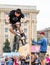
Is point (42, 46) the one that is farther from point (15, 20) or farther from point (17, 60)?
point (17, 60)

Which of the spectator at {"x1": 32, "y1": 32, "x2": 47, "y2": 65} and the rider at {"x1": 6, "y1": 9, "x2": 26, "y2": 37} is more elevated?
the rider at {"x1": 6, "y1": 9, "x2": 26, "y2": 37}

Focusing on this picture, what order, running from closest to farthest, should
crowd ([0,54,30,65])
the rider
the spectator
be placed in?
the spectator, the rider, crowd ([0,54,30,65])

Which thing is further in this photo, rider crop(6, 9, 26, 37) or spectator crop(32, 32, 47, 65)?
rider crop(6, 9, 26, 37)

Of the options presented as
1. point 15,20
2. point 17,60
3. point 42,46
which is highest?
point 15,20

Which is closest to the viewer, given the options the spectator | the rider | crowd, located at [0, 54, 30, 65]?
the spectator

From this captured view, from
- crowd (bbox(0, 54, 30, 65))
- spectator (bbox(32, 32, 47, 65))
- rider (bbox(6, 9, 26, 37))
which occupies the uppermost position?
rider (bbox(6, 9, 26, 37))

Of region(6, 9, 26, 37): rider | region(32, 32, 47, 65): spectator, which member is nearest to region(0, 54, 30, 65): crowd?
region(6, 9, 26, 37): rider

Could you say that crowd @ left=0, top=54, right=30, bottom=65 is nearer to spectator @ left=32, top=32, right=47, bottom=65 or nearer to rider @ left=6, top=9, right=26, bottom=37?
rider @ left=6, top=9, right=26, bottom=37

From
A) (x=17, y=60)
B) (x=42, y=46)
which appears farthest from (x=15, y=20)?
(x=17, y=60)

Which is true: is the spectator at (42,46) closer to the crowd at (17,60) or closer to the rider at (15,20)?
the rider at (15,20)

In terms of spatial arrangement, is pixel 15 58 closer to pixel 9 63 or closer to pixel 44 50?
pixel 9 63

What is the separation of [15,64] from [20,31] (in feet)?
2.79

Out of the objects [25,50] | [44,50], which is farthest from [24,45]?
[44,50]

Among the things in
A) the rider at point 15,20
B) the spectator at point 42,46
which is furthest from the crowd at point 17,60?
the spectator at point 42,46
